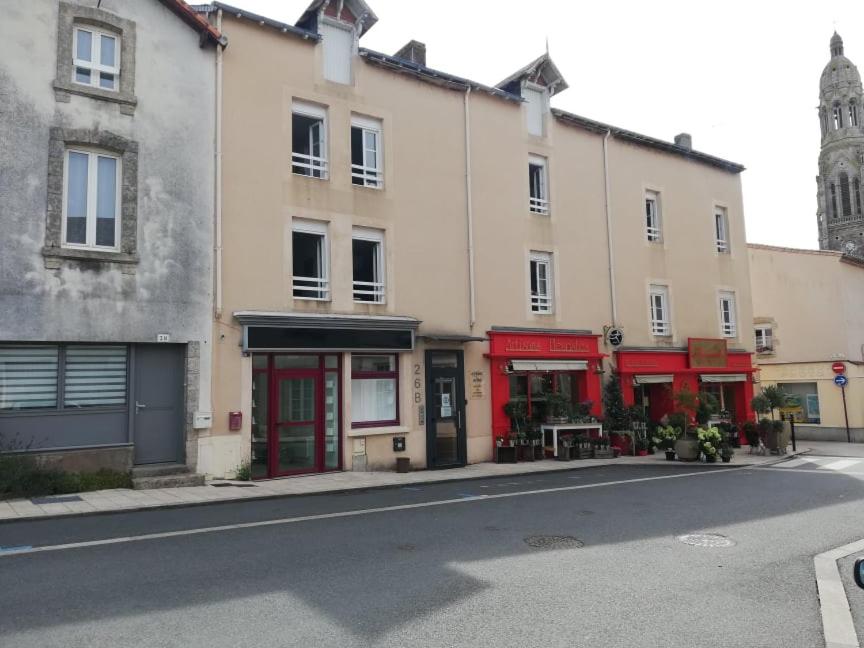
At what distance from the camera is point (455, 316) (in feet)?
52.7

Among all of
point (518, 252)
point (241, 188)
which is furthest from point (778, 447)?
point (241, 188)

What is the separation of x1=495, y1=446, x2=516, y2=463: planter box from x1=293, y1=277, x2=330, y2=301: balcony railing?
5752 mm

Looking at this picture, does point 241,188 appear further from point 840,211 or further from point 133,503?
point 840,211

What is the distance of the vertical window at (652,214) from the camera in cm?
2119

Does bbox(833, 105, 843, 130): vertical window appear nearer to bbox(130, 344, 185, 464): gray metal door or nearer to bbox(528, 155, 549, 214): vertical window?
bbox(528, 155, 549, 214): vertical window

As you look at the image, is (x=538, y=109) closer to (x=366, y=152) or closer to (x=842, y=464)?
(x=366, y=152)

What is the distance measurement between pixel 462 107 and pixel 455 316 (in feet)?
18.3

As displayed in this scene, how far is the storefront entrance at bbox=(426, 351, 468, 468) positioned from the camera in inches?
600

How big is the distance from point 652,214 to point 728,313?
4.88 m

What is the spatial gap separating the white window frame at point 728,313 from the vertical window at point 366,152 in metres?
13.8

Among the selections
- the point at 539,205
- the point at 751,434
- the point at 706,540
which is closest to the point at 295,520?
the point at 706,540

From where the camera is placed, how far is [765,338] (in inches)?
1098

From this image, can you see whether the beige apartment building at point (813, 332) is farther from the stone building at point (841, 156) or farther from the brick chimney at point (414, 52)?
the stone building at point (841, 156)

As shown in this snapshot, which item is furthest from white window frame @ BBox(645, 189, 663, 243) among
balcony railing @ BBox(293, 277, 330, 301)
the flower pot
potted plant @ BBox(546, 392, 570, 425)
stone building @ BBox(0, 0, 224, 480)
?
stone building @ BBox(0, 0, 224, 480)
